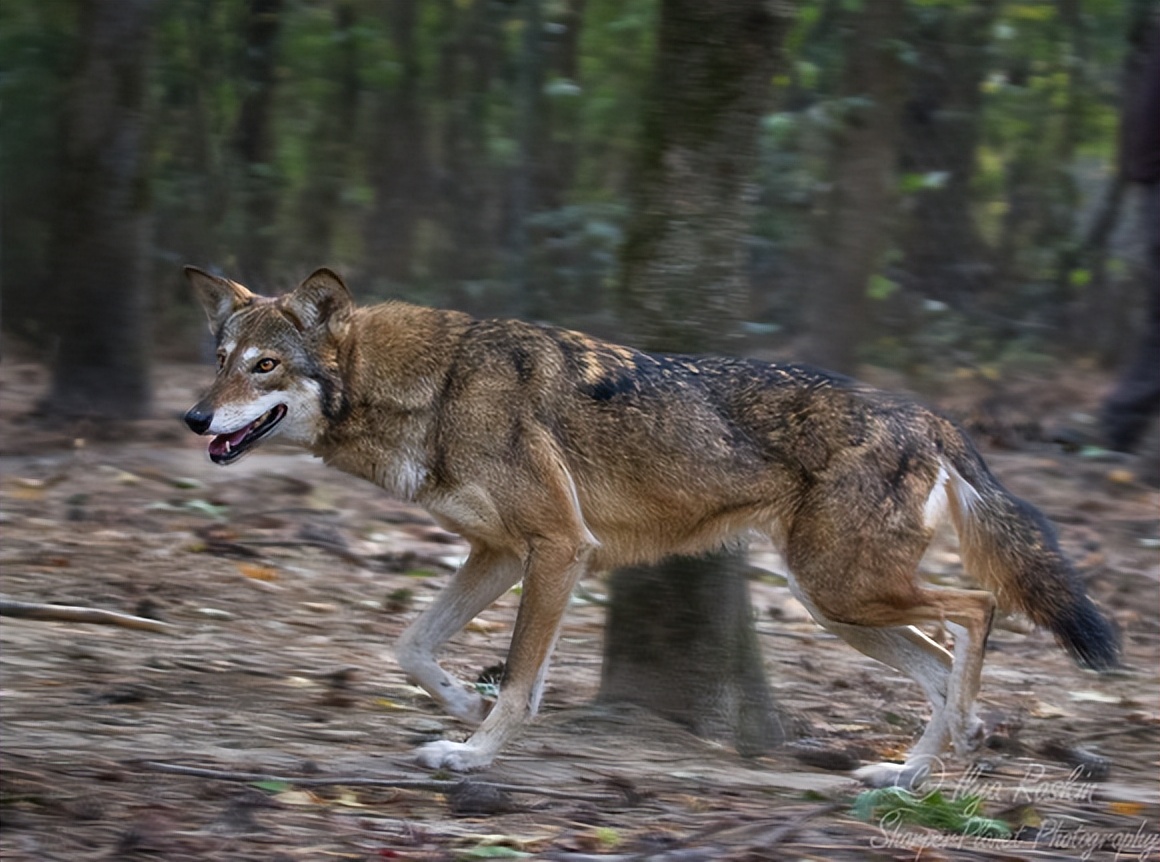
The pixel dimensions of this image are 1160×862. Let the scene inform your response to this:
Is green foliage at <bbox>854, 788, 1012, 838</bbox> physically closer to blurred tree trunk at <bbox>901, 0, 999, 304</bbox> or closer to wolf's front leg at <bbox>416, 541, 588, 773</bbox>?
wolf's front leg at <bbox>416, 541, 588, 773</bbox>

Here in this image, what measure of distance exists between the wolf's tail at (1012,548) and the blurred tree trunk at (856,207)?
22.1 ft

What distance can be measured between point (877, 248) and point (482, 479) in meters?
8.03

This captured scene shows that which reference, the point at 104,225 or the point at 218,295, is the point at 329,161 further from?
the point at 218,295

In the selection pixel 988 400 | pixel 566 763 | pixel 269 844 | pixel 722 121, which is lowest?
pixel 988 400

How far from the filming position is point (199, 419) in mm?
5590

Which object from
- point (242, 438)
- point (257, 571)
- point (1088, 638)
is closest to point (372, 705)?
point (242, 438)

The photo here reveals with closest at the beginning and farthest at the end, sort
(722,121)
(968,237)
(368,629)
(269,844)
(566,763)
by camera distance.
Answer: (269,844) < (566,763) < (722,121) < (368,629) < (968,237)

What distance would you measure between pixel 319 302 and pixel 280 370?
0.35m

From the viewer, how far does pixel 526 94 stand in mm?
12844

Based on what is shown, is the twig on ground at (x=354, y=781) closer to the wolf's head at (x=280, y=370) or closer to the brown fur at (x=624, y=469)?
the brown fur at (x=624, y=469)

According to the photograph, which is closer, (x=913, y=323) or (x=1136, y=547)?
(x=1136, y=547)

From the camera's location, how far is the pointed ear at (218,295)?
6098mm

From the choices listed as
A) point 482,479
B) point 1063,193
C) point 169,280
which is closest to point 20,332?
point 169,280

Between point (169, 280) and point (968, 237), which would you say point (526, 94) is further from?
point (968, 237)
